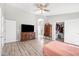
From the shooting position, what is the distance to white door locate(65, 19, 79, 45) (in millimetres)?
2129

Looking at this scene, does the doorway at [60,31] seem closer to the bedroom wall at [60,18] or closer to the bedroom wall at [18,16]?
the bedroom wall at [60,18]

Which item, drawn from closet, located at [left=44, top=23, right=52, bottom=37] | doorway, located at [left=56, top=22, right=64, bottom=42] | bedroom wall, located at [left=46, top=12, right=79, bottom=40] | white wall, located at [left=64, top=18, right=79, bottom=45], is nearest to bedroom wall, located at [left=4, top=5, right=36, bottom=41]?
closet, located at [left=44, top=23, right=52, bottom=37]

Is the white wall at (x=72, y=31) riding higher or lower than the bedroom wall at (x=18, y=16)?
lower

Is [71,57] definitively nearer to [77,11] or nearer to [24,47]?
[77,11]

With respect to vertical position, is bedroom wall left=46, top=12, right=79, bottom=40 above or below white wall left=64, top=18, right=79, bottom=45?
above

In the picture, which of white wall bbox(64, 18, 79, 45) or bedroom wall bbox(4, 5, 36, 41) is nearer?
white wall bbox(64, 18, 79, 45)

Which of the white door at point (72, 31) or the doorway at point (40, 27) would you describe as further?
the doorway at point (40, 27)

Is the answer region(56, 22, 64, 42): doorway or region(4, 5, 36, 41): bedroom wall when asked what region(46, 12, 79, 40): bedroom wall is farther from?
region(4, 5, 36, 41): bedroom wall

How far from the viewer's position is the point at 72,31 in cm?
226

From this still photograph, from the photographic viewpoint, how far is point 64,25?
94.2 inches

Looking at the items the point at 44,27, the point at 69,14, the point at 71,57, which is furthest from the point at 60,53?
the point at 44,27

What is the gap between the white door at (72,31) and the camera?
83.8 inches

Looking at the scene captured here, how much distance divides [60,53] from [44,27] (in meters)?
1.40

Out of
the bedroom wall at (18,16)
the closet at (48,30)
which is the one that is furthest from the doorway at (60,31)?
the bedroom wall at (18,16)
